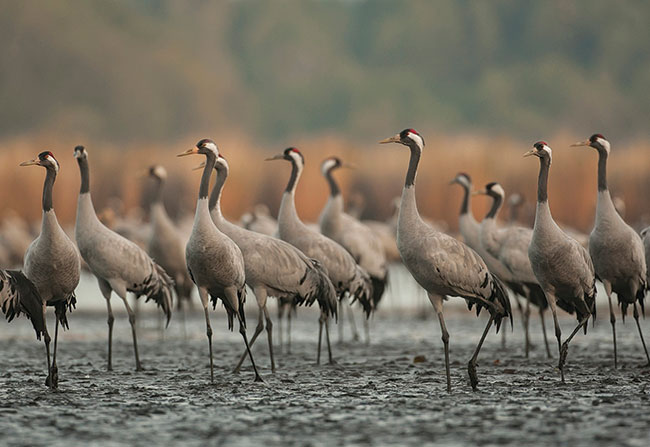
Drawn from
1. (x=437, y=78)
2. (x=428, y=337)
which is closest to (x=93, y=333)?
(x=428, y=337)

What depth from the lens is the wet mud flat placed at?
249 inches

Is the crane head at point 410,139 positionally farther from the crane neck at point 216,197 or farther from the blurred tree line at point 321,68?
the blurred tree line at point 321,68

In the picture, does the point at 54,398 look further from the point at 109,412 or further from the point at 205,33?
the point at 205,33

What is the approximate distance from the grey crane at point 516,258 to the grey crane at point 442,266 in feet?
8.06

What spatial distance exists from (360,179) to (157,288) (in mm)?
15434

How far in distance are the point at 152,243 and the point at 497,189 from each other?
4.26 meters

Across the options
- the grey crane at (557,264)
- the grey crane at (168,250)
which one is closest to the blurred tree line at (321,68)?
the grey crane at (168,250)

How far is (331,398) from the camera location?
7.88m

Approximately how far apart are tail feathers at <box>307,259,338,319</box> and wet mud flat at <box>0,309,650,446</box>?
564 millimetres

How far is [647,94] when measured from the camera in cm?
8394

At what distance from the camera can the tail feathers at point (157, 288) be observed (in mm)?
10805

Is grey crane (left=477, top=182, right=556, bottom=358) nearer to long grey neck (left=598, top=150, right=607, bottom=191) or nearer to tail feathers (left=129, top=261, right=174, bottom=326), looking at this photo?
long grey neck (left=598, top=150, right=607, bottom=191)

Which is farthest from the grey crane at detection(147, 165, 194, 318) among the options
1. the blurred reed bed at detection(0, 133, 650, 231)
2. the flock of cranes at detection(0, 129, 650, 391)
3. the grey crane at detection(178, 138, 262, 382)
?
the blurred reed bed at detection(0, 133, 650, 231)

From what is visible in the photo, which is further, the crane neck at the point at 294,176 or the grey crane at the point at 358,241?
the grey crane at the point at 358,241
